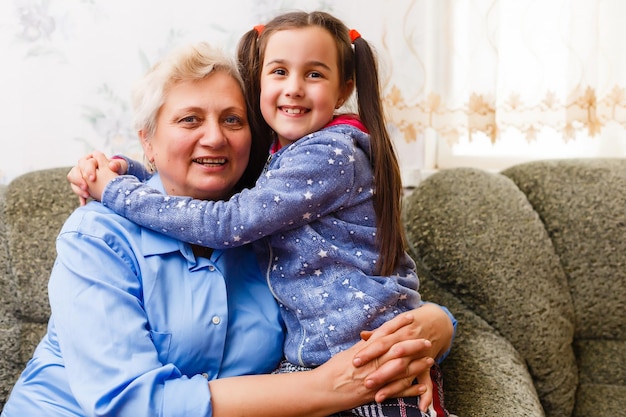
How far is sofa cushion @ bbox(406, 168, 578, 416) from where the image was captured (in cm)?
179

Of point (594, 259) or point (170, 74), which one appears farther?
point (594, 259)

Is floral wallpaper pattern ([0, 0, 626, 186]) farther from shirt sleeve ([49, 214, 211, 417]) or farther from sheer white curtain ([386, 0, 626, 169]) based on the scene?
shirt sleeve ([49, 214, 211, 417])

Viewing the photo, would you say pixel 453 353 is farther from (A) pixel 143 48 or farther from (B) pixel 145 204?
(A) pixel 143 48

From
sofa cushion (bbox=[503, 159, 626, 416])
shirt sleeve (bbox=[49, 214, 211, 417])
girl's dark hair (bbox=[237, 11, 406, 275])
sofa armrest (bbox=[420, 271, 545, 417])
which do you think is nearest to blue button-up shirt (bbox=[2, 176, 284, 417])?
shirt sleeve (bbox=[49, 214, 211, 417])

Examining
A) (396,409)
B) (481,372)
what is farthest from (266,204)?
(481,372)

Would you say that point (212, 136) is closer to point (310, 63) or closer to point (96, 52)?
point (310, 63)

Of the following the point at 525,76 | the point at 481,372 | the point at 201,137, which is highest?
the point at 525,76

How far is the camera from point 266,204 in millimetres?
1288

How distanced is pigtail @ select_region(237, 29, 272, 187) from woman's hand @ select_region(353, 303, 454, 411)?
536mm

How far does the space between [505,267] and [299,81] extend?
0.82 m

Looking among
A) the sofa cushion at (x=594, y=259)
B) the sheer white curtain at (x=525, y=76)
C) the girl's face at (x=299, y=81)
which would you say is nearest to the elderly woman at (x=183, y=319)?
the girl's face at (x=299, y=81)

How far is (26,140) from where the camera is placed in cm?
205

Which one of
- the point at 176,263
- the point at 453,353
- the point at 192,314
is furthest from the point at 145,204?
the point at 453,353

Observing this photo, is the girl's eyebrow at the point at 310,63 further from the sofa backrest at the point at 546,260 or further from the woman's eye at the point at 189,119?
the sofa backrest at the point at 546,260
